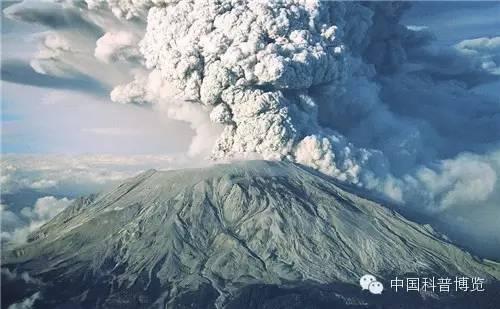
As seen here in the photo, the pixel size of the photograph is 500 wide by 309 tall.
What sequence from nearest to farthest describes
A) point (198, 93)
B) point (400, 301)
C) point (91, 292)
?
1. point (400, 301)
2. point (91, 292)
3. point (198, 93)

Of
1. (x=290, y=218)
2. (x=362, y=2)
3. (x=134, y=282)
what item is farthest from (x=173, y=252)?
(x=362, y=2)

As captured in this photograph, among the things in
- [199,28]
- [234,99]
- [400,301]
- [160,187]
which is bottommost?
[400,301]

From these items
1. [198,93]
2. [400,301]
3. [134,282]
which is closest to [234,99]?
[198,93]

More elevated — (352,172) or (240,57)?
(240,57)

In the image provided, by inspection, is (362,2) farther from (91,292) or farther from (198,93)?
(91,292)

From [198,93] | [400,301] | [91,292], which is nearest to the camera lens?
[400,301]

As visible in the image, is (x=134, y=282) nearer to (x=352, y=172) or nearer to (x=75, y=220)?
(x=75, y=220)

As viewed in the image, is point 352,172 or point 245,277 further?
point 352,172
